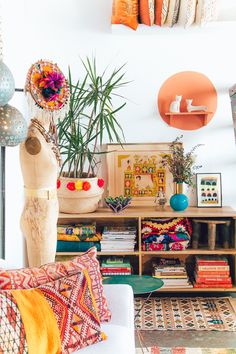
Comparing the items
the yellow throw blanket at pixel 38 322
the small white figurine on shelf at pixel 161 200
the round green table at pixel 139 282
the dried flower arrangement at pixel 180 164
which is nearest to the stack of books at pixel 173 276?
the small white figurine on shelf at pixel 161 200

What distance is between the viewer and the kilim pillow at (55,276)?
2311 millimetres

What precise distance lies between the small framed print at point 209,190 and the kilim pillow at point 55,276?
2.19 metres

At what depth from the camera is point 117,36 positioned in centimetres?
457

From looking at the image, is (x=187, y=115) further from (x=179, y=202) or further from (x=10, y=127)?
(x=10, y=127)

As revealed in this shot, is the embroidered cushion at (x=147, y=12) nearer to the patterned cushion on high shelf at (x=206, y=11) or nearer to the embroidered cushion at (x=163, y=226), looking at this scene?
the patterned cushion on high shelf at (x=206, y=11)

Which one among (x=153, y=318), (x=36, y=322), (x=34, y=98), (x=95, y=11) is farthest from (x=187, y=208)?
(x=36, y=322)

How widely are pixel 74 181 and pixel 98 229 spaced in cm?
62

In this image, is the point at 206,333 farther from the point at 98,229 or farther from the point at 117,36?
the point at 117,36

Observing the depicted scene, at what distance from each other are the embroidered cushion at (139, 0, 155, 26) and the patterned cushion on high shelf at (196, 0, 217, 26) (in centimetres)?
37

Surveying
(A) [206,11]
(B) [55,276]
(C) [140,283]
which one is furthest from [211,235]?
(B) [55,276]

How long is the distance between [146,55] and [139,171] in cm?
103

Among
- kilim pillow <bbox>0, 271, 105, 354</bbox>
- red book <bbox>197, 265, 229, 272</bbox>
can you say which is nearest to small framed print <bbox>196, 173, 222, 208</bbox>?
red book <bbox>197, 265, 229, 272</bbox>

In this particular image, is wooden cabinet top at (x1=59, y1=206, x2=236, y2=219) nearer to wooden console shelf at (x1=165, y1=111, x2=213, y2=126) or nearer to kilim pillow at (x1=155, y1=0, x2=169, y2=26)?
wooden console shelf at (x1=165, y1=111, x2=213, y2=126)

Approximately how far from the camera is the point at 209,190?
4586 millimetres
